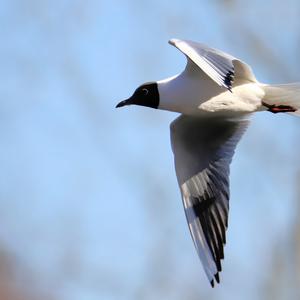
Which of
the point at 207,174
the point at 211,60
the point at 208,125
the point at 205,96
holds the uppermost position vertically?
the point at 211,60

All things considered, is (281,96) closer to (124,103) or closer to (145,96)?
(145,96)

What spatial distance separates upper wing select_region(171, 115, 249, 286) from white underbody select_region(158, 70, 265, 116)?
390mm

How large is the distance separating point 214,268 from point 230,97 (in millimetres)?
906

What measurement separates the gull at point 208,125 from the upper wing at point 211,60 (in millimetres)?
12

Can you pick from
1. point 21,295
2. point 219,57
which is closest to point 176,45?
point 219,57

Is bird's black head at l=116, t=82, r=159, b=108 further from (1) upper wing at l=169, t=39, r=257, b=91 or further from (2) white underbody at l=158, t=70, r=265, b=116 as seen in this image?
(1) upper wing at l=169, t=39, r=257, b=91

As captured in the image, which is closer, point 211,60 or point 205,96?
point 211,60

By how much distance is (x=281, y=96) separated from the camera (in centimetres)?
674

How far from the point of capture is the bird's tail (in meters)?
6.67

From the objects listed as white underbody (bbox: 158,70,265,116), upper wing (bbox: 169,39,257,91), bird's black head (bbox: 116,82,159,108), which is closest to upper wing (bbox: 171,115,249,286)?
bird's black head (bbox: 116,82,159,108)

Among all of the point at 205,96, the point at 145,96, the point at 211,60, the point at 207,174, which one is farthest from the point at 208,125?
the point at 211,60

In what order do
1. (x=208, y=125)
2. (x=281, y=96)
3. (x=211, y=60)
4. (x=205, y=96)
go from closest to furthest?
(x=211, y=60)
(x=205, y=96)
(x=281, y=96)
(x=208, y=125)

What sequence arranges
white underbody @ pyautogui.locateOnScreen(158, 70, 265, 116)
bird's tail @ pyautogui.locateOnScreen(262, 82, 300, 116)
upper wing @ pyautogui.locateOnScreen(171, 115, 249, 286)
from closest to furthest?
white underbody @ pyautogui.locateOnScreen(158, 70, 265, 116) → bird's tail @ pyautogui.locateOnScreen(262, 82, 300, 116) → upper wing @ pyautogui.locateOnScreen(171, 115, 249, 286)

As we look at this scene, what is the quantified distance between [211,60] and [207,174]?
1.07m
